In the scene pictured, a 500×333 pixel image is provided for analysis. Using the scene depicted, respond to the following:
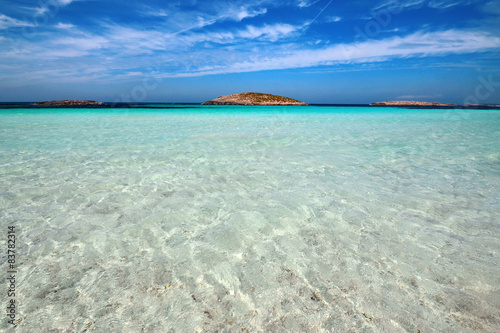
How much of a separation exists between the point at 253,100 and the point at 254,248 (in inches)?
2627

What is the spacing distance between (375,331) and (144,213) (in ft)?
9.03

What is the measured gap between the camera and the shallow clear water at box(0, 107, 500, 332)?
1.78m

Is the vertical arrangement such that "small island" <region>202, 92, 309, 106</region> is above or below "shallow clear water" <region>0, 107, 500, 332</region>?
above

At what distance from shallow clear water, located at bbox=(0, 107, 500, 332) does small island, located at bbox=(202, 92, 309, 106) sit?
208 ft

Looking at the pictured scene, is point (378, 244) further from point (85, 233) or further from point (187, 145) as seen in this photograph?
point (187, 145)

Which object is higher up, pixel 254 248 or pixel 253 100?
pixel 253 100

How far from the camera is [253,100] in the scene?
66812 mm

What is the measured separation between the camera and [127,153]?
6.68 metres

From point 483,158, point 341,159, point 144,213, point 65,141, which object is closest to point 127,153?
point 65,141

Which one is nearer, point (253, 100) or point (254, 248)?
point (254, 248)

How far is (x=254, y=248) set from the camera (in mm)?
2551

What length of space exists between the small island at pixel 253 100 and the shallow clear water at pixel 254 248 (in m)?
63.3

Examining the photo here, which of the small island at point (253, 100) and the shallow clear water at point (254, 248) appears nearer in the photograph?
the shallow clear water at point (254, 248)

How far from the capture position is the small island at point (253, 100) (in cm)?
6625
